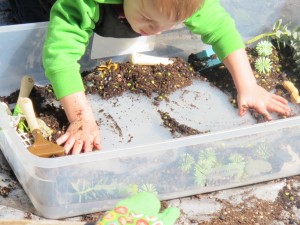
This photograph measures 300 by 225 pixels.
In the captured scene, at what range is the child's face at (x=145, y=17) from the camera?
1.34 m

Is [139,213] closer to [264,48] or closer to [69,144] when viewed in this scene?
[69,144]

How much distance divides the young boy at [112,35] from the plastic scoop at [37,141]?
3cm

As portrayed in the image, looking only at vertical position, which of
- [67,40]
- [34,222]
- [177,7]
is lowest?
[34,222]

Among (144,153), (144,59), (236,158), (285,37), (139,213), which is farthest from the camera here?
(285,37)

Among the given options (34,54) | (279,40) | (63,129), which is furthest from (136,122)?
(279,40)

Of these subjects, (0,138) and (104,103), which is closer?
(0,138)

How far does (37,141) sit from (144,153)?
0.24m

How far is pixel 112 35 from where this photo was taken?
5.28 ft

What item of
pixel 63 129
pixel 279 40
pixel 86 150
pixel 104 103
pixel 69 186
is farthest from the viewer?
pixel 279 40

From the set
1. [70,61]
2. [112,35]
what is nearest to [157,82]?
[112,35]

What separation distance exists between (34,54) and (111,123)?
0.92 feet

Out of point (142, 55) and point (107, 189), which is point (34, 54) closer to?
point (142, 55)

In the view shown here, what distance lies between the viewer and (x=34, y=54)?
1.66 m

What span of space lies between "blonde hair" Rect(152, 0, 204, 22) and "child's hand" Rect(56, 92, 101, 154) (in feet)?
0.94
